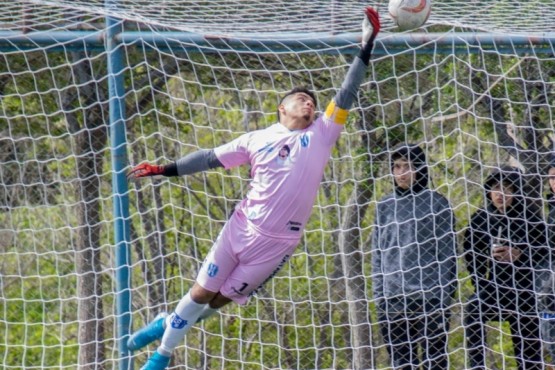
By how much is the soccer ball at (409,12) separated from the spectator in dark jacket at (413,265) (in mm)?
904

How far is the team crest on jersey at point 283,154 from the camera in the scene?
5.85 meters

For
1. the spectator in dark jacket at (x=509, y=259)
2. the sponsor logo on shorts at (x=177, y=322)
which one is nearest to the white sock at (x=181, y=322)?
the sponsor logo on shorts at (x=177, y=322)

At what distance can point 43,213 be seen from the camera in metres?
8.71

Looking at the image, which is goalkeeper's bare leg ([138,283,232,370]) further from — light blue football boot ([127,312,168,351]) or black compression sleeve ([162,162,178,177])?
black compression sleeve ([162,162,178,177])

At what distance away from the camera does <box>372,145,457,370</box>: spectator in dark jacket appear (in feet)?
21.1

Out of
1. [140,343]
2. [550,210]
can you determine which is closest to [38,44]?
[140,343]

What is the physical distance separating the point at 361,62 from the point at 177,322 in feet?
5.18

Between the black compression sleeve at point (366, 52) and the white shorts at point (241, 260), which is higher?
the black compression sleeve at point (366, 52)

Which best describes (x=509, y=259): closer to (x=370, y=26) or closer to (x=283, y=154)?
(x=283, y=154)

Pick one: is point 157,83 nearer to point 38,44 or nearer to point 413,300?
point 38,44

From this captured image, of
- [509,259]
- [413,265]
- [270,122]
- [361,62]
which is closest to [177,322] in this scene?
[413,265]

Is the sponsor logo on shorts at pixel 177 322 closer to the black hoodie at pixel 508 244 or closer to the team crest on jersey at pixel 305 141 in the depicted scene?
the team crest on jersey at pixel 305 141

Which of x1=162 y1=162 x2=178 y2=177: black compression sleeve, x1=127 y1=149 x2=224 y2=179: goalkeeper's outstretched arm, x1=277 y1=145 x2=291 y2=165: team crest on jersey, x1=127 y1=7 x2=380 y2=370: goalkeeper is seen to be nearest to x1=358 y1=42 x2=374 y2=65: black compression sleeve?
x1=127 y1=7 x2=380 y2=370: goalkeeper

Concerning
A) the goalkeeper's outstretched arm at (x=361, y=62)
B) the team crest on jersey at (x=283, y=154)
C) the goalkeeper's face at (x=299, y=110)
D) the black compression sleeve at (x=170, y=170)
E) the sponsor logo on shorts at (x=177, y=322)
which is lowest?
the sponsor logo on shorts at (x=177, y=322)
